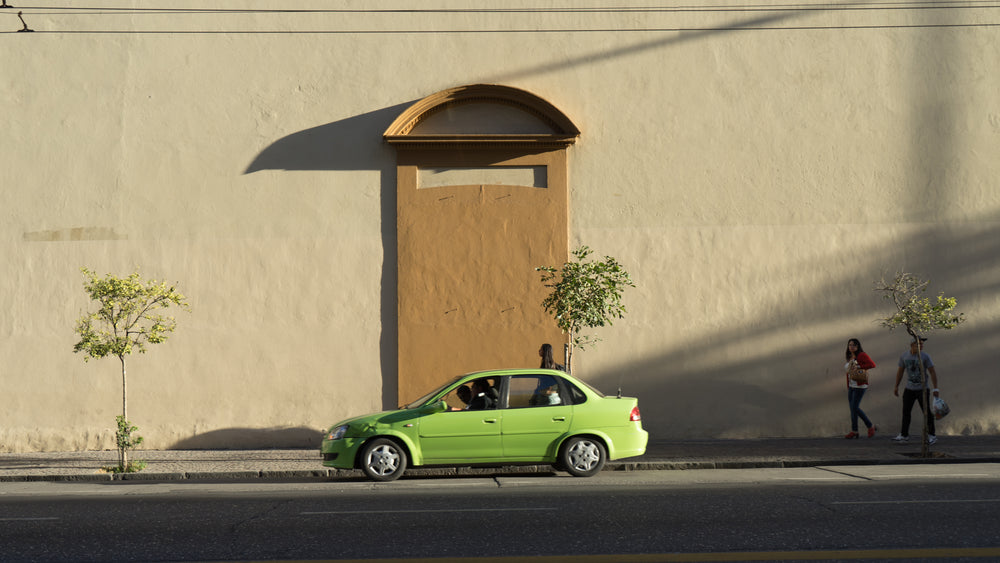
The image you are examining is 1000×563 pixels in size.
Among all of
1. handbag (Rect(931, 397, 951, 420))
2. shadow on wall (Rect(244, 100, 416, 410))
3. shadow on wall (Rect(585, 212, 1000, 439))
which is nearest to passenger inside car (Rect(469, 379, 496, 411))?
shadow on wall (Rect(244, 100, 416, 410))

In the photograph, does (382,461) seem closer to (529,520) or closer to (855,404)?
(529,520)

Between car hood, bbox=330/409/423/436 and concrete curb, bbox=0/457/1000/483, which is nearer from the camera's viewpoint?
car hood, bbox=330/409/423/436

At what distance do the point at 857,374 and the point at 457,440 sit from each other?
26.0ft

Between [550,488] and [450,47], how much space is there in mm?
9312

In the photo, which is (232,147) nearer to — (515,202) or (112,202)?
(112,202)

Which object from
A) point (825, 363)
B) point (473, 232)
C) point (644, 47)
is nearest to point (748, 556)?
point (473, 232)

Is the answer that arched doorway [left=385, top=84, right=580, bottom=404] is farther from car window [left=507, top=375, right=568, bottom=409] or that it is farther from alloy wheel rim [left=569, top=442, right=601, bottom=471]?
alloy wheel rim [left=569, top=442, right=601, bottom=471]

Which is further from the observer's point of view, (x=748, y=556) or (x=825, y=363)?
(x=825, y=363)

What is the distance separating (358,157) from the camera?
16.8m

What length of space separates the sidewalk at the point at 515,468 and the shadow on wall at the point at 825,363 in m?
0.62

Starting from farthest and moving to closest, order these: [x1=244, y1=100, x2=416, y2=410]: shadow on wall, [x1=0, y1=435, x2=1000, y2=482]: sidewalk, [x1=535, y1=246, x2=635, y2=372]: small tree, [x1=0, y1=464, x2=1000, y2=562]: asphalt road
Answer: [x1=244, y1=100, x2=416, y2=410]: shadow on wall
[x1=535, y1=246, x2=635, y2=372]: small tree
[x1=0, y1=435, x2=1000, y2=482]: sidewalk
[x1=0, y1=464, x2=1000, y2=562]: asphalt road

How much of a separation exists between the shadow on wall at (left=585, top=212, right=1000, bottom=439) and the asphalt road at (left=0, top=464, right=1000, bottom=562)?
5.07 meters

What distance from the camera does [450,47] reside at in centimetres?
1709

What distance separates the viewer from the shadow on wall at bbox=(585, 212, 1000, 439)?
665 inches
